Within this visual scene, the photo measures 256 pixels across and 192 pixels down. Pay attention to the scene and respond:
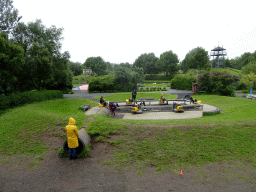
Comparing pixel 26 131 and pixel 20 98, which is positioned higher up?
pixel 20 98

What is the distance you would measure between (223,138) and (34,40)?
19756mm

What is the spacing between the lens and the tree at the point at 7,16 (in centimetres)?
1440

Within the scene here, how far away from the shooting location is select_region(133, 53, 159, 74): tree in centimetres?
8144

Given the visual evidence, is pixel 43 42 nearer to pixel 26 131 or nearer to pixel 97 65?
pixel 26 131

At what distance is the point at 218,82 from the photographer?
23.7 metres

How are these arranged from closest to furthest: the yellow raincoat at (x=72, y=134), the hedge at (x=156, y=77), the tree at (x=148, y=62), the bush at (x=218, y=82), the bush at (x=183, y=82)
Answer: the yellow raincoat at (x=72, y=134)
the bush at (x=218, y=82)
the bush at (x=183, y=82)
the hedge at (x=156, y=77)
the tree at (x=148, y=62)

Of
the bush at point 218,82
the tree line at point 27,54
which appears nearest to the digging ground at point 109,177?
the tree line at point 27,54

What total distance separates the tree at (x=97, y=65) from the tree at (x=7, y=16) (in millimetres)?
57714

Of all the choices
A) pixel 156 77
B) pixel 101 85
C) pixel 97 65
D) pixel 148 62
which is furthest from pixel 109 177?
pixel 148 62

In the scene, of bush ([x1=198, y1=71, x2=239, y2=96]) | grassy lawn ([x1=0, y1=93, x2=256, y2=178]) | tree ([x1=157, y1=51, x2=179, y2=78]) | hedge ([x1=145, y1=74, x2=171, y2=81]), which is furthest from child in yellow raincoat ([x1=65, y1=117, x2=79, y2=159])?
tree ([x1=157, y1=51, x2=179, y2=78])

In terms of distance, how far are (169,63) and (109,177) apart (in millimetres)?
79066

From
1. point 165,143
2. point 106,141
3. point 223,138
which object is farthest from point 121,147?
point 223,138

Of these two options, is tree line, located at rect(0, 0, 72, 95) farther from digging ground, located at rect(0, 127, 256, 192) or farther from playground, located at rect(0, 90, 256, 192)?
digging ground, located at rect(0, 127, 256, 192)

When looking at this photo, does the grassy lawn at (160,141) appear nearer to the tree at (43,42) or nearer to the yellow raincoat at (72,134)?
the yellow raincoat at (72,134)
